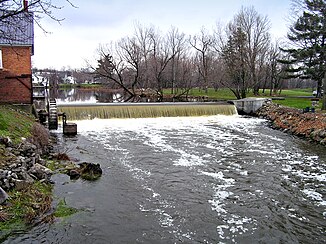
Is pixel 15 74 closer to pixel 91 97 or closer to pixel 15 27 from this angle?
pixel 15 27

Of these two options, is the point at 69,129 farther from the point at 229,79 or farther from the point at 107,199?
the point at 229,79

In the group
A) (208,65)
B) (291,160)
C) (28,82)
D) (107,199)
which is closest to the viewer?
(107,199)

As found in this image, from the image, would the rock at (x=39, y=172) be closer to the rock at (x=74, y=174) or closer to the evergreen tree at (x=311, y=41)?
the rock at (x=74, y=174)

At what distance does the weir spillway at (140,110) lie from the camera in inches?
867

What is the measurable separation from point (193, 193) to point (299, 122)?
1372 cm

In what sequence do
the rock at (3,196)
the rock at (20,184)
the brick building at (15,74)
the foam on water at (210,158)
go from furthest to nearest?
the brick building at (15,74) → the foam on water at (210,158) → the rock at (20,184) → the rock at (3,196)

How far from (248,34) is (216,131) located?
24324 mm

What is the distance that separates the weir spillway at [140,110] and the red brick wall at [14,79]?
3.58 m

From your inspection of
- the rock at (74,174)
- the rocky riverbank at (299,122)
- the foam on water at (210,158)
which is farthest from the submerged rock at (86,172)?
the rocky riverbank at (299,122)

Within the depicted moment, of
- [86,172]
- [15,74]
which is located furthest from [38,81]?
[86,172]

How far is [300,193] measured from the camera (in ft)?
28.6

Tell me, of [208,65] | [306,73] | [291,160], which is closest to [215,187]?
[291,160]

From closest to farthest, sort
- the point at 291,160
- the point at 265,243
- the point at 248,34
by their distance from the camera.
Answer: the point at 265,243 < the point at 291,160 < the point at 248,34

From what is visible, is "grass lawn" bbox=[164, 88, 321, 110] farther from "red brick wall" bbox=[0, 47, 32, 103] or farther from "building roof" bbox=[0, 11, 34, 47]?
"building roof" bbox=[0, 11, 34, 47]
